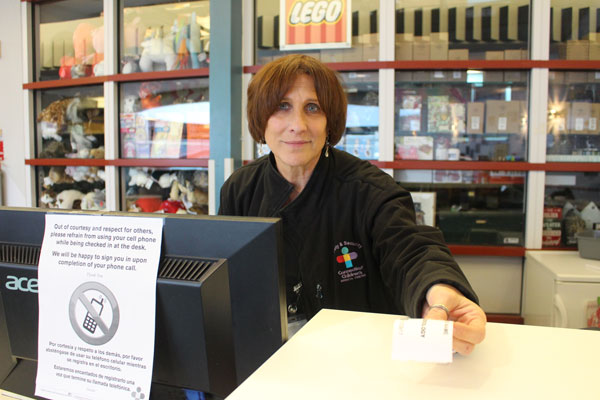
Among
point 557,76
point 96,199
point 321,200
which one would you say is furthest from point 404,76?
point 96,199

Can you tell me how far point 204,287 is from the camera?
0.58 m

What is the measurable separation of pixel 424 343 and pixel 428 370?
8cm

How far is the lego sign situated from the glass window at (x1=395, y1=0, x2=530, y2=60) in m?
0.37

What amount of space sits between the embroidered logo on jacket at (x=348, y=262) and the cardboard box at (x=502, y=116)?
81.8 inches

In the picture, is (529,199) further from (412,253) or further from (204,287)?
(204,287)

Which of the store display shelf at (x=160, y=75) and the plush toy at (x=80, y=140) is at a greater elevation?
the store display shelf at (x=160, y=75)

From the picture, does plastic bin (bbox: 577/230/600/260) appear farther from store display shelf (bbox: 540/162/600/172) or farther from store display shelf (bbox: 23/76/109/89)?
store display shelf (bbox: 23/76/109/89)

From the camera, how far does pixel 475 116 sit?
2.93m

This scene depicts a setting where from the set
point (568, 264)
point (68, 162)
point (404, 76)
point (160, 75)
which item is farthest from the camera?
point (68, 162)

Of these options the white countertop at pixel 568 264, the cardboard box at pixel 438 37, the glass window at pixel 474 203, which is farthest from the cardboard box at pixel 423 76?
the white countertop at pixel 568 264

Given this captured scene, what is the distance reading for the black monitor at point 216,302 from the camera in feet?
1.92

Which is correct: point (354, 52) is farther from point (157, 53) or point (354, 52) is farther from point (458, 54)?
point (157, 53)

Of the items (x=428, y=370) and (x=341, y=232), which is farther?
(x=341, y=232)

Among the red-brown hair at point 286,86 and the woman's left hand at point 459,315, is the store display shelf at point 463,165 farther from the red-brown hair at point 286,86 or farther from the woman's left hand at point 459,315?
the woman's left hand at point 459,315
